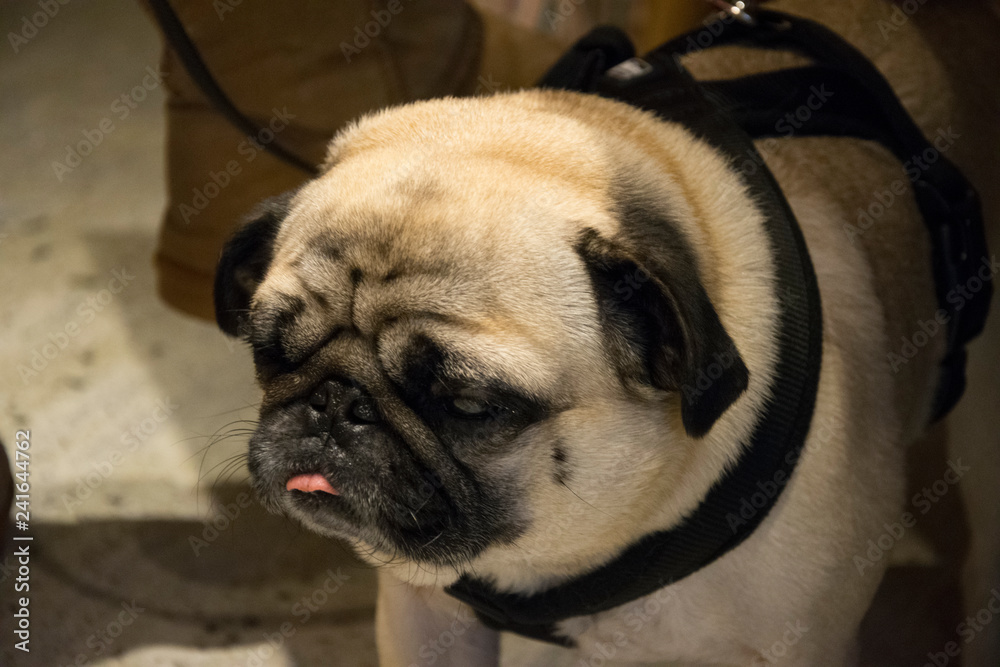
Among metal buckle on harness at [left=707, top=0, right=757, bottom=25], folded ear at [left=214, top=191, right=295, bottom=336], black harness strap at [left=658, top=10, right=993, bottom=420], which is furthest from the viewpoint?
metal buckle on harness at [left=707, top=0, right=757, bottom=25]

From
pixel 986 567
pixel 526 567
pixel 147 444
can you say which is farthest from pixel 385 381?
pixel 147 444

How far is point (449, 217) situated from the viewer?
1039mm

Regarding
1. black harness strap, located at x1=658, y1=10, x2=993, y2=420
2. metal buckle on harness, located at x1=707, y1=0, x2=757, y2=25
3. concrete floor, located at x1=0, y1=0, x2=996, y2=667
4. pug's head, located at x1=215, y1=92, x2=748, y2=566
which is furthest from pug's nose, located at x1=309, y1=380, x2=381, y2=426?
metal buckle on harness, located at x1=707, y1=0, x2=757, y2=25

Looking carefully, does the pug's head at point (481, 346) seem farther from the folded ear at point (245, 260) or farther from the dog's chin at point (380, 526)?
the folded ear at point (245, 260)

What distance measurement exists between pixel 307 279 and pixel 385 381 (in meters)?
0.17

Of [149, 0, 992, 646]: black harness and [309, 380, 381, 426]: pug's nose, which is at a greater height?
[149, 0, 992, 646]: black harness

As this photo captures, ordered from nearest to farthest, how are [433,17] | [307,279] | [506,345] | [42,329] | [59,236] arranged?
[506,345] → [307,279] → [433,17] → [42,329] → [59,236]

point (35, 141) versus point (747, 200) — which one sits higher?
point (747, 200)

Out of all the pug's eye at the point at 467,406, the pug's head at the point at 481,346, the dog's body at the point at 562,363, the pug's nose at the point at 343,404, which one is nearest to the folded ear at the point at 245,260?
the dog's body at the point at 562,363

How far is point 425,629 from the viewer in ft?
4.87

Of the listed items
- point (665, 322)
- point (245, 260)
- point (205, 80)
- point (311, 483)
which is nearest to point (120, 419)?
point (205, 80)

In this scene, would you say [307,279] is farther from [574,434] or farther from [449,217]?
[574,434]

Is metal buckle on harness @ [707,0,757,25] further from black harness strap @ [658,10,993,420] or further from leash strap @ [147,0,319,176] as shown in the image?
leash strap @ [147,0,319,176]

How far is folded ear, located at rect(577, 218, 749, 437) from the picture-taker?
972 mm
